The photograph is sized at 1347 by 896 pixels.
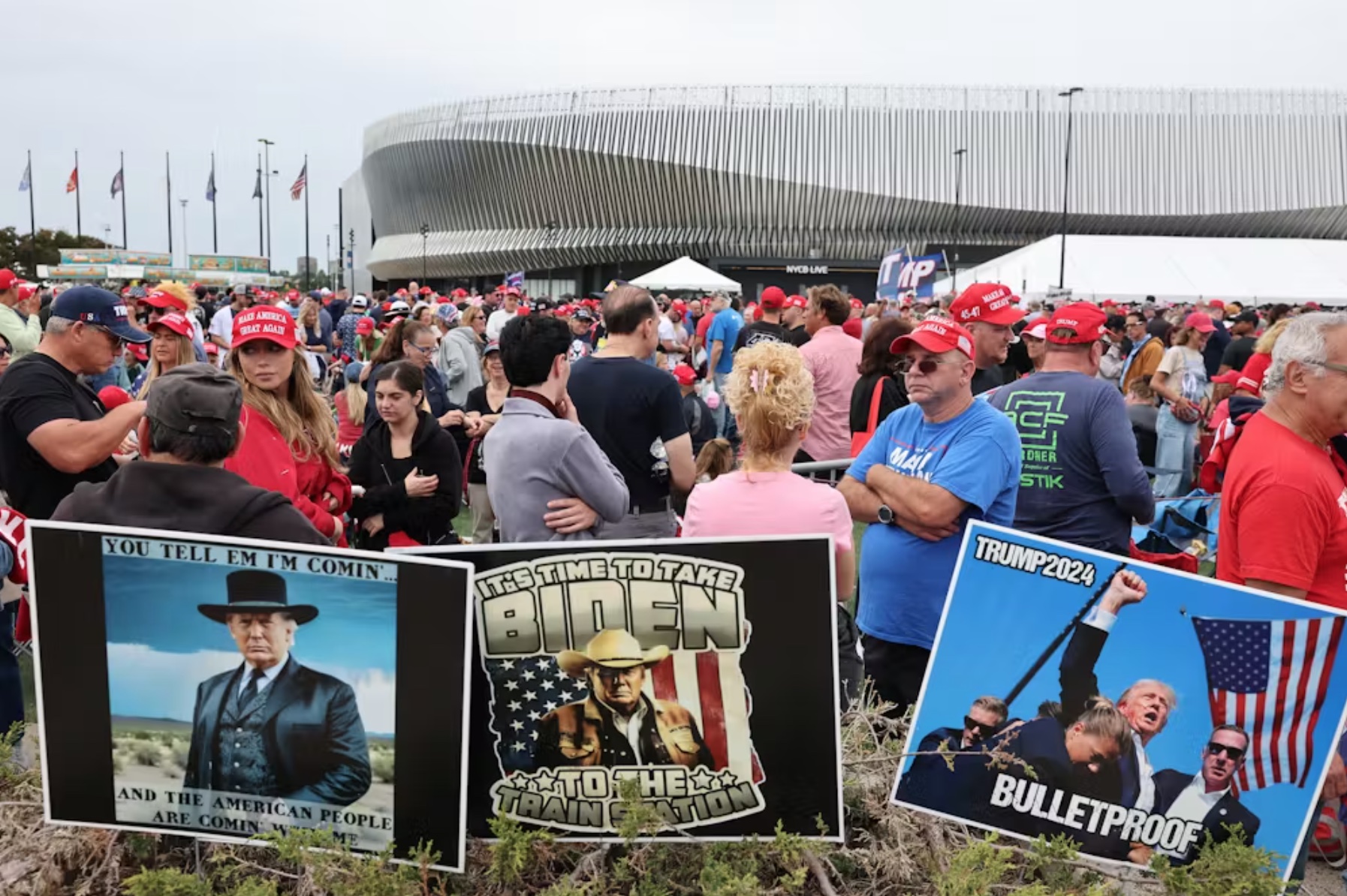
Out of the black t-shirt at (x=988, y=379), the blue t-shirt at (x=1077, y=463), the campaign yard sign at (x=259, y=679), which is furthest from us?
the black t-shirt at (x=988, y=379)

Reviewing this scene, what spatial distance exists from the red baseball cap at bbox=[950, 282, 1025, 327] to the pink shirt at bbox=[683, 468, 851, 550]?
2311 millimetres

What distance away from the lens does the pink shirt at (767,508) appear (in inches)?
137

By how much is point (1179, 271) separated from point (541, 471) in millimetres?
42247

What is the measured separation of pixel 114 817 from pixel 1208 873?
2.29m

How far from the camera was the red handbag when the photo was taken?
668 cm

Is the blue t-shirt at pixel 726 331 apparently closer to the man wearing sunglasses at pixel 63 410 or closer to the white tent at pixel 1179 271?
the man wearing sunglasses at pixel 63 410

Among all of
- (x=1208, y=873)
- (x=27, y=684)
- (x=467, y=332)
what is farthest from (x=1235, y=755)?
(x=467, y=332)

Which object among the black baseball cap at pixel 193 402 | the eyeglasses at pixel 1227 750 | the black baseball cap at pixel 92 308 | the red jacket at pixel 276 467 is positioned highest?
the black baseball cap at pixel 92 308

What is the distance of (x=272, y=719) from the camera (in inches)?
92.9

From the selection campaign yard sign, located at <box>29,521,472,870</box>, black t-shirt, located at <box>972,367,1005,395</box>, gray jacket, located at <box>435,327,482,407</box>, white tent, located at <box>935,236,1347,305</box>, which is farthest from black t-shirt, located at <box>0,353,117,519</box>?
white tent, located at <box>935,236,1347,305</box>

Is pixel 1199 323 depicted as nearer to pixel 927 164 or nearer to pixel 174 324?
pixel 174 324

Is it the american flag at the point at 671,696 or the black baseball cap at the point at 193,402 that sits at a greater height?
the black baseball cap at the point at 193,402

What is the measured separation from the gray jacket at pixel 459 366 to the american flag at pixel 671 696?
816 centimetres

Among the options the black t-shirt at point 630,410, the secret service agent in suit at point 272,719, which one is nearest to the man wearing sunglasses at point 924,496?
the black t-shirt at point 630,410
